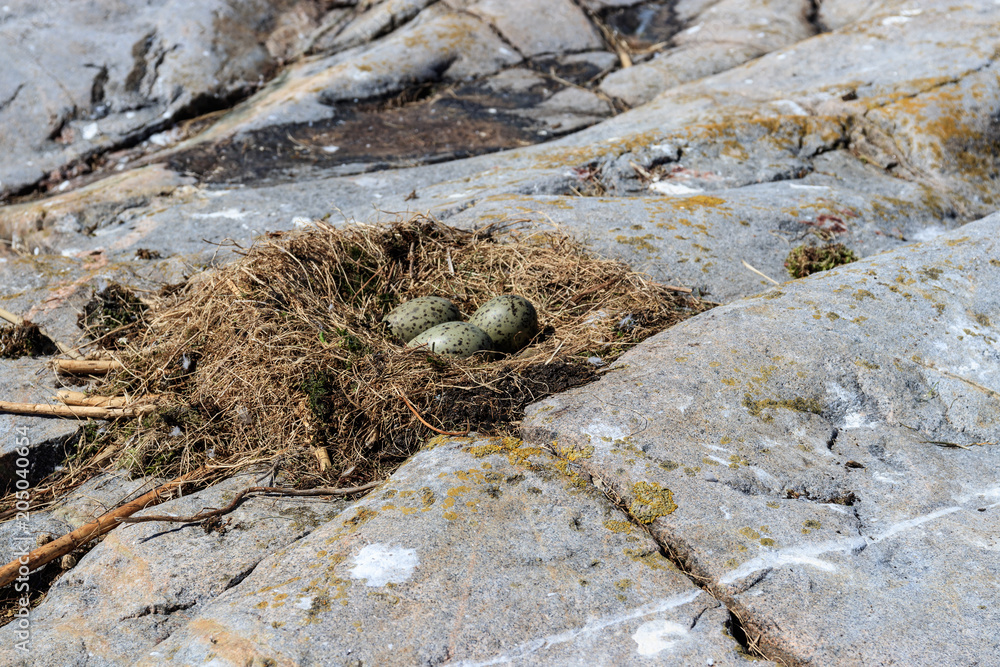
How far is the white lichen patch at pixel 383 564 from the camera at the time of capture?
215cm

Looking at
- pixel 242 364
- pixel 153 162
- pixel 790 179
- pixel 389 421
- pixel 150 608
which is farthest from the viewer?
pixel 153 162

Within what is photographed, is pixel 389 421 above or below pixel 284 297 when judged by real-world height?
A: below

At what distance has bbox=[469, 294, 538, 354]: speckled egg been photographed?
11.5 feet

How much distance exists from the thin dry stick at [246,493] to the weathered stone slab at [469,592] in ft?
0.63

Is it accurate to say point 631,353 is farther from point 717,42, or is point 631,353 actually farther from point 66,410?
point 717,42

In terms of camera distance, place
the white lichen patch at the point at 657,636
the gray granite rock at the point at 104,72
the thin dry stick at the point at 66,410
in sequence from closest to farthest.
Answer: the white lichen patch at the point at 657,636 → the thin dry stick at the point at 66,410 → the gray granite rock at the point at 104,72

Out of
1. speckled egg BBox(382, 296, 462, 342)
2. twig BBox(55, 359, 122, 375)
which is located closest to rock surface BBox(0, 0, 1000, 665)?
twig BBox(55, 359, 122, 375)

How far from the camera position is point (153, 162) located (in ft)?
20.4

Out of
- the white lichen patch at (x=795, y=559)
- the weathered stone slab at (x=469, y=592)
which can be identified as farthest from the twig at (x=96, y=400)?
the white lichen patch at (x=795, y=559)

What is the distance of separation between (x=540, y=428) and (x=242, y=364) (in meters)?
1.42

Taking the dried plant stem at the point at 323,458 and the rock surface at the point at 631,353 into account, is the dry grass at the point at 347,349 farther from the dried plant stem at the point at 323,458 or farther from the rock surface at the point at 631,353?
the rock surface at the point at 631,353

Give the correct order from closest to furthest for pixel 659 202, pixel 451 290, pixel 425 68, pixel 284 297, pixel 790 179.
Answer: pixel 284 297 < pixel 451 290 < pixel 659 202 < pixel 790 179 < pixel 425 68

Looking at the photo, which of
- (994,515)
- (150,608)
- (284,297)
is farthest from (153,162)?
(994,515)

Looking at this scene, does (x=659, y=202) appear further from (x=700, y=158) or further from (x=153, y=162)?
(x=153, y=162)
